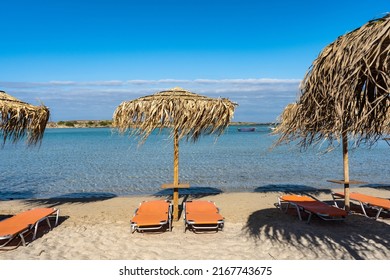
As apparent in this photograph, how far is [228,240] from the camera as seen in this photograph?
488 cm

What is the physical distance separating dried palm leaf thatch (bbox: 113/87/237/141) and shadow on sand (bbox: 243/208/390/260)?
2.17 m

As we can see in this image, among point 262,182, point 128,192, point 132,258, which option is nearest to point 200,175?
point 262,182

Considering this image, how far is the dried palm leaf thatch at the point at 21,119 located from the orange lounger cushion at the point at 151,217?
8.71ft

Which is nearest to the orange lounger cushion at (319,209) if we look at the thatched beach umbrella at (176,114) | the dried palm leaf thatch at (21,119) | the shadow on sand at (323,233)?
A: the shadow on sand at (323,233)

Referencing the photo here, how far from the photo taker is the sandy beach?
13.9 feet

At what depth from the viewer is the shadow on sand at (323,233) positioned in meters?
4.40

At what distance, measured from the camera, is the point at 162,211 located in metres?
5.81

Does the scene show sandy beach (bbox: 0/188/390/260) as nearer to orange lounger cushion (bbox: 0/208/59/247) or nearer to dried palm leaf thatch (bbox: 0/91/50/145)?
orange lounger cushion (bbox: 0/208/59/247)

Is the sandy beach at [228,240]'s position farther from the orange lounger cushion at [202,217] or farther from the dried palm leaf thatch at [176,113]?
the dried palm leaf thatch at [176,113]

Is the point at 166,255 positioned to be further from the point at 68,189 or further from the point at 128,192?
the point at 68,189

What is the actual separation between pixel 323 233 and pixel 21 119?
237 inches

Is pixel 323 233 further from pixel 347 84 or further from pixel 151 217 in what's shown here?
pixel 347 84

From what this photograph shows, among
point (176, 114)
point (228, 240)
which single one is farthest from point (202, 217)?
point (176, 114)
